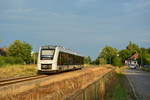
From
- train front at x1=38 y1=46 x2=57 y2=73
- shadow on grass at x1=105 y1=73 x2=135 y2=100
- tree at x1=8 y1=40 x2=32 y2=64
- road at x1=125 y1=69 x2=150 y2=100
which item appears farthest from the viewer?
tree at x1=8 y1=40 x2=32 y2=64

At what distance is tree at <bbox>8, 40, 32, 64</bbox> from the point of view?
116 meters

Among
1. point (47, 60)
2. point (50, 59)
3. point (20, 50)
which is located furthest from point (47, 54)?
point (20, 50)

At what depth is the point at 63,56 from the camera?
34.5 m

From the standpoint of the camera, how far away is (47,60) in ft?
105

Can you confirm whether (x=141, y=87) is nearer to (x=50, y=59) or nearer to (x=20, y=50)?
(x=50, y=59)

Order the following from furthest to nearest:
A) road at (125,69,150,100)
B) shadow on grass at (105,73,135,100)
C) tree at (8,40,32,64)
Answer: tree at (8,40,32,64), road at (125,69,150,100), shadow on grass at (105,73,135,100)

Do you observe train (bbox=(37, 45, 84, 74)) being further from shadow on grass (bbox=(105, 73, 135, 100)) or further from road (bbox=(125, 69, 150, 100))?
shadow on grass (bbox=(105, 73, 135, 100))

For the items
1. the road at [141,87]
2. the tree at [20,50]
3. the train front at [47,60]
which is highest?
the tree at [20,50]

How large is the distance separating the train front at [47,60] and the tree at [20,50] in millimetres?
84150

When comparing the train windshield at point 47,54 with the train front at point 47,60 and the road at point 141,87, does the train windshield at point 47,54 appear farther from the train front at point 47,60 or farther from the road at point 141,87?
the road at point 141,87

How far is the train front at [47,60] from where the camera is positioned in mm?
31578

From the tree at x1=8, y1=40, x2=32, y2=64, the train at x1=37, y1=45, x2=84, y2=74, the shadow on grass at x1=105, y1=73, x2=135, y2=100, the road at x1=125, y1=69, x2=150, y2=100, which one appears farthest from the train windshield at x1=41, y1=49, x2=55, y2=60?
the tree at x1=8, y1=40, x2=32, y2=64

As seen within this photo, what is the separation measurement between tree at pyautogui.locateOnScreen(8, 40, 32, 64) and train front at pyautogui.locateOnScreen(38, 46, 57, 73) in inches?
3313

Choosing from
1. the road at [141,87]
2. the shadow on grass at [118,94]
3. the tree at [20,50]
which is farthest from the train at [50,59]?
the tree at [20,50]
